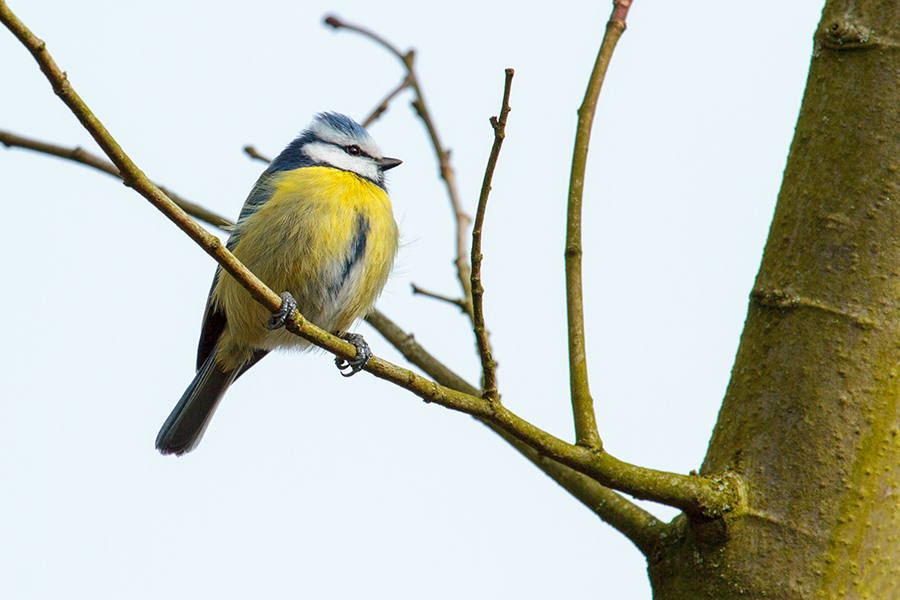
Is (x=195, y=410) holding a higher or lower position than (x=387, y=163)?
lower

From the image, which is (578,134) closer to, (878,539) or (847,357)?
(847,357)

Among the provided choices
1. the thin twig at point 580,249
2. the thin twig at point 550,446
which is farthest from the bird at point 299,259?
the thin twig at point 580,249

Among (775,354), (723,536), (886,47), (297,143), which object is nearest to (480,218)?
(775,354)

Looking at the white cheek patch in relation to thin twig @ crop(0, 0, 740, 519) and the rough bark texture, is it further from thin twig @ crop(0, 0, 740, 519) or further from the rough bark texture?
the rough bark texture

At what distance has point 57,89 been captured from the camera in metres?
1.27

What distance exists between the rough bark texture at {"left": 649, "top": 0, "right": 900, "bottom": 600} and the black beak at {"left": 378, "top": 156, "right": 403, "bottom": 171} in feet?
6.35

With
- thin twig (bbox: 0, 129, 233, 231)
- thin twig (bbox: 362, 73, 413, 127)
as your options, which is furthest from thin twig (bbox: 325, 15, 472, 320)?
thin twig (bbox: 0, 129, 233, 231)

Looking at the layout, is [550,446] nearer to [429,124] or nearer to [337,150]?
[429,124]

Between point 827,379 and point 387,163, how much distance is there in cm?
220

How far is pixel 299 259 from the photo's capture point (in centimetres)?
279

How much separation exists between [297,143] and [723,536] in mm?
2631

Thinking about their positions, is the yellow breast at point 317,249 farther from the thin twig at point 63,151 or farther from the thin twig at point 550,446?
the thin twig at point 550,446

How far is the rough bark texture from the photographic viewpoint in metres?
1.66

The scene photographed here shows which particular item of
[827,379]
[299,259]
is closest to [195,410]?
[299,259]
